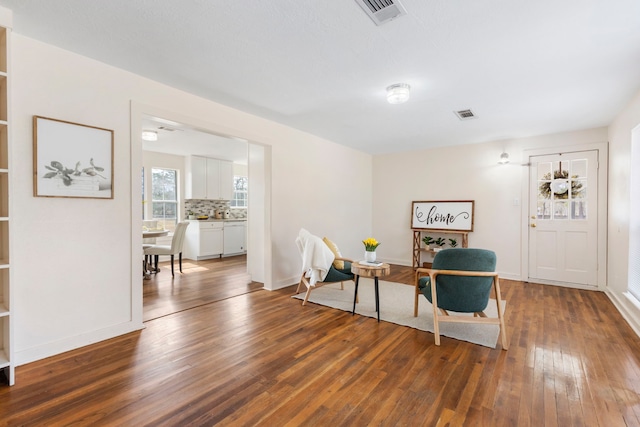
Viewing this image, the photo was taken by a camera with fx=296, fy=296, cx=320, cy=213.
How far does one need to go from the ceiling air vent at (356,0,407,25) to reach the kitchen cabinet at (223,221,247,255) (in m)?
6.09

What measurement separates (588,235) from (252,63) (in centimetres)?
526

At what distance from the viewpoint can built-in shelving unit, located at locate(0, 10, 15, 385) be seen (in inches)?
75.3

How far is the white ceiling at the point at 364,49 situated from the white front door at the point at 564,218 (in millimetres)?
1090

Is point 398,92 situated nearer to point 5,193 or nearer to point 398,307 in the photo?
point 398,307

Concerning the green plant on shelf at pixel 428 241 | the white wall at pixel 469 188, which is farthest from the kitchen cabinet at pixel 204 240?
the green plant on shelf at pixel 428 241

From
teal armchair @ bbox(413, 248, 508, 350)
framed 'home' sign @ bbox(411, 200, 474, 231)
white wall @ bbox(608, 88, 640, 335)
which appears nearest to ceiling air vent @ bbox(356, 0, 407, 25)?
teal armchair @ bbox(413, 248, 508, 350)

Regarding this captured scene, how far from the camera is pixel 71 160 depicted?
244 cm

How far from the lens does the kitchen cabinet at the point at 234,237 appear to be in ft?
23.7

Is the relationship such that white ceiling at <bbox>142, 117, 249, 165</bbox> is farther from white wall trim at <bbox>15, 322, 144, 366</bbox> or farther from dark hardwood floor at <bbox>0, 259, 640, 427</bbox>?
dark hardwood floor at <bbox>0, 259, 640, 427</bbox>

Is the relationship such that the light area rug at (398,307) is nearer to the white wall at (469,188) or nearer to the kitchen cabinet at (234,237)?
the white wall at (469,188)

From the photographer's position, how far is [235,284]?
462cm

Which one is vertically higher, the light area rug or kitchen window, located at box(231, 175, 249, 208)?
kitchen window, located at box(231, 175, 249, 208)

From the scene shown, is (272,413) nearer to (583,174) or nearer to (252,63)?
(252,63)

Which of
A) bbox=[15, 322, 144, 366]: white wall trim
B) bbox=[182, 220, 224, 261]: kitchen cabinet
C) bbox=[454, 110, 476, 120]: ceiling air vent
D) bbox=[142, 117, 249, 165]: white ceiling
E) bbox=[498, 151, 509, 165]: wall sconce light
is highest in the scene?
bbox=[142, 117, 249, 165]: white ceiling
